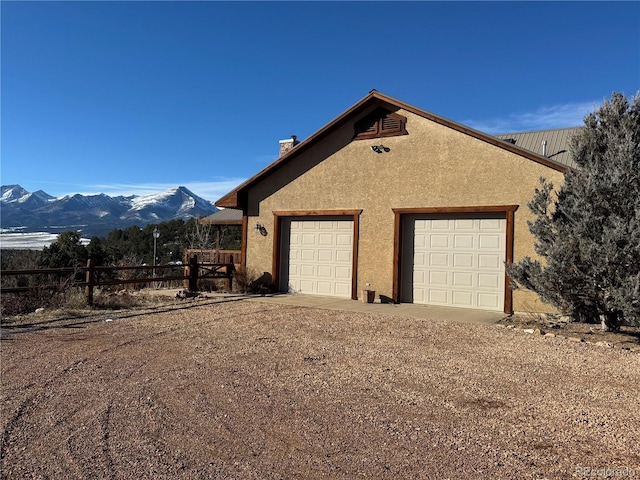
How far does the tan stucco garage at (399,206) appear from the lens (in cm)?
1162

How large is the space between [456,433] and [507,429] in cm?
49

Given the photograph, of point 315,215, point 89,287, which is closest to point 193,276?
point 89,287

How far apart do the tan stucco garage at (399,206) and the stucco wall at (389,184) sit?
0.03 m

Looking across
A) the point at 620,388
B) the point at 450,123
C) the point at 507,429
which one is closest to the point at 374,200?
the point at 450,123

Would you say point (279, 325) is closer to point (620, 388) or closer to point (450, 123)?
point (620, 388)

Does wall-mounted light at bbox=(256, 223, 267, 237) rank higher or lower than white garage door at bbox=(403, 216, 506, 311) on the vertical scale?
higher

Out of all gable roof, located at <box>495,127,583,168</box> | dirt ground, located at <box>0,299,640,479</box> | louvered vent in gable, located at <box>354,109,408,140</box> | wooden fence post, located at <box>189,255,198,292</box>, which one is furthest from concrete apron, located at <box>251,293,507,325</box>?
gable roof, located at <box>495,127,583,168</box>

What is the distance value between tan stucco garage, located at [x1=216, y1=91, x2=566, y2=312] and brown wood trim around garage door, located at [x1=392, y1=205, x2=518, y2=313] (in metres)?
0.02

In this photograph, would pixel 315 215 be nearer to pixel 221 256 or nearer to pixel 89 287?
pixel 221 256

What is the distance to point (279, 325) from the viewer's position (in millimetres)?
9547

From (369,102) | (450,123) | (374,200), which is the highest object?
(369,102)

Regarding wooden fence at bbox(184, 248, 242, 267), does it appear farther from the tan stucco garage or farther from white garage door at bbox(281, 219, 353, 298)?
white garage door at bbox(281, 219, 353, 298)

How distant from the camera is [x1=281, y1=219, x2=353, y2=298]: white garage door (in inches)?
558

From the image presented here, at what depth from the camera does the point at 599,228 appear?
8.60 metres
